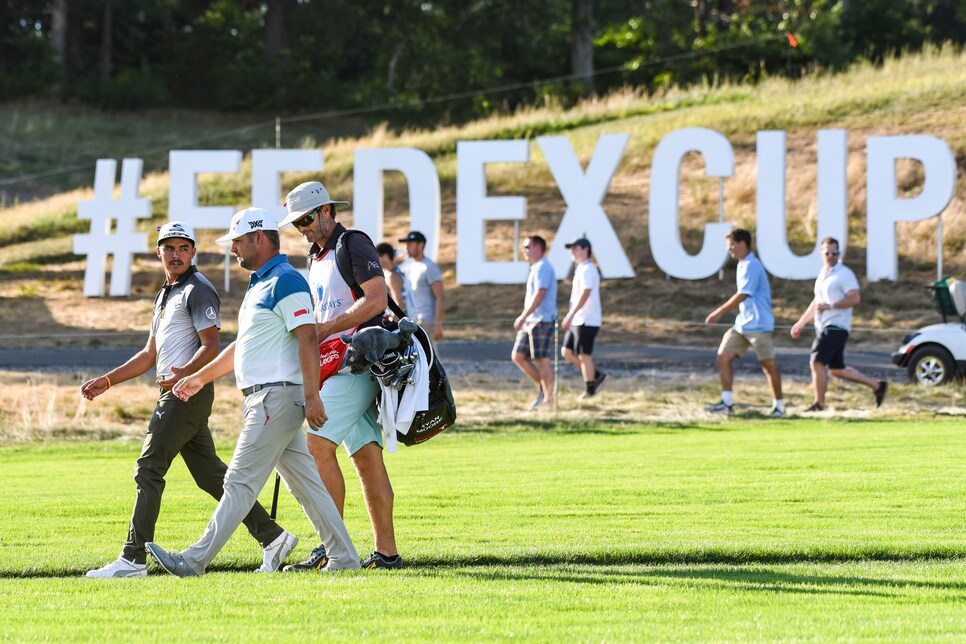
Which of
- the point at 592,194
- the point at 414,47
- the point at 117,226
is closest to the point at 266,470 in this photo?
the point at 592,194

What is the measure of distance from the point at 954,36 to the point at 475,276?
127 feet

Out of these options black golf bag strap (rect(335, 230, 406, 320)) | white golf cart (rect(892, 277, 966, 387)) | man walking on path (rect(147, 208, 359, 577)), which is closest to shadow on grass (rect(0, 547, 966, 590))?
man walking on path (rect(147, 208, 359, 577))

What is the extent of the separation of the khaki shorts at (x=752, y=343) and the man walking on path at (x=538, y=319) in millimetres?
1995

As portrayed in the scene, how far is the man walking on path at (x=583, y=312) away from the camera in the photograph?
18.5m

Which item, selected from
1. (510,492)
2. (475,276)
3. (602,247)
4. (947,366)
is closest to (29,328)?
(475,276)

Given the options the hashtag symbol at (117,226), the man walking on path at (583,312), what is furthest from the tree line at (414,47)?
the man walking on path at (583,312)

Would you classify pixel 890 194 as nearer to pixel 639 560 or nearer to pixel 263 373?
pixel 639 560

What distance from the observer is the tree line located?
57.1 meters

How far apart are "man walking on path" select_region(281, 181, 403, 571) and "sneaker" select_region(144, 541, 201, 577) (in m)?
0.64

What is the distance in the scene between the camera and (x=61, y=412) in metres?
19.2

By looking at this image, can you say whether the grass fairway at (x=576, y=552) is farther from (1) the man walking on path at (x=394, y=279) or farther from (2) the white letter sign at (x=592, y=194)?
(2) the white letter sign at (x=592, y=194)

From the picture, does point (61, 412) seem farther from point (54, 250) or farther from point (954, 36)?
point (954, 36)

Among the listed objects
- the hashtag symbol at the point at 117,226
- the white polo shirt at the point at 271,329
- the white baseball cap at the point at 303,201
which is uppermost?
the hashtag symbol at the point at 117,226

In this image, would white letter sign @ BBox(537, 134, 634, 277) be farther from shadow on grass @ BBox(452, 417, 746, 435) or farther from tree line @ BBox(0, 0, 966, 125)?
tree line @ BBox(0, 0, 966, 125)
